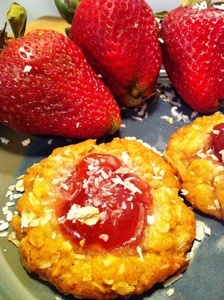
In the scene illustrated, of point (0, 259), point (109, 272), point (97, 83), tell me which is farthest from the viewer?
point (97, 83)

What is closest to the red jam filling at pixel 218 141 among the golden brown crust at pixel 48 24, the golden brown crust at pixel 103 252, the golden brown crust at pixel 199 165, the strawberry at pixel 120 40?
the golden brown crust at pixel 199 165

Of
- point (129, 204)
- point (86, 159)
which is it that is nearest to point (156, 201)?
point (129, 204)

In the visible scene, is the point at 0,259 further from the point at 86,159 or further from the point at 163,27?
the point at 163,27

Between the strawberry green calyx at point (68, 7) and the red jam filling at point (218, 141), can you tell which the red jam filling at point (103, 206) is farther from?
the strawberry green calyx at point (68, 7)

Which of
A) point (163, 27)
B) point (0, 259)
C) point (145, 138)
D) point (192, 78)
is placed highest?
point (163, 27)

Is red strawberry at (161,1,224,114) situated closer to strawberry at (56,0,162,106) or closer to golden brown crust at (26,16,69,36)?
strawberry at (56,0,162,106)

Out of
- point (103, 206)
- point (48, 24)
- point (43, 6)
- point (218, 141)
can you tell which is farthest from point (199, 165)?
point (43, 6)
